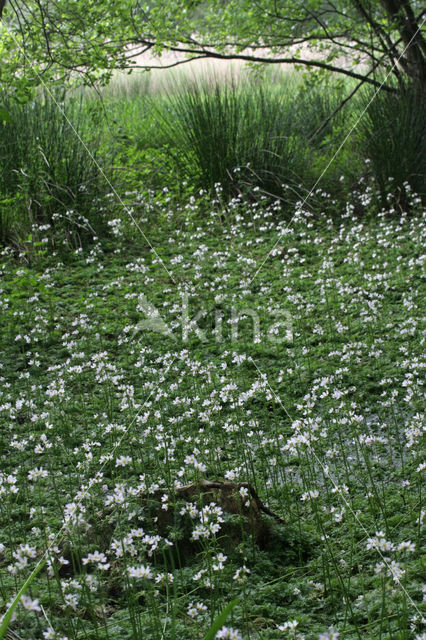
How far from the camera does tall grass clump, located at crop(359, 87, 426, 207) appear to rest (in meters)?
7.32

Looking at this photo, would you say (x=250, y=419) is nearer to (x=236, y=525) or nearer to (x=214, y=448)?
(x=214, y=448)

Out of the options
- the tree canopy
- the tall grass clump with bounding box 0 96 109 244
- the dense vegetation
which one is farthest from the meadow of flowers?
the tree canopy

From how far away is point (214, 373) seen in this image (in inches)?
165

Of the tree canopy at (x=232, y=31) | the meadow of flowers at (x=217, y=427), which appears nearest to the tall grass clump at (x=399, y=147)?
the meadow of flowers at (x=217, y=427)

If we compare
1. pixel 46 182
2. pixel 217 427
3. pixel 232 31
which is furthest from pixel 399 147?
pixel 217 427

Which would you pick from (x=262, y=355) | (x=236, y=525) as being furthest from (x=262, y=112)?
(x=236, y=525)

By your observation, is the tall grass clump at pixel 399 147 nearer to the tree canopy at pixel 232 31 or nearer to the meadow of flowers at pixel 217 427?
the meadow of flowers at pixel 217 427

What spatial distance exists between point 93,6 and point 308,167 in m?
3.14

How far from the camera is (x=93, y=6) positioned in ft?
22.7

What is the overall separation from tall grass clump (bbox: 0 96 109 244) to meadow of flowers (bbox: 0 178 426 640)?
0.26 metres

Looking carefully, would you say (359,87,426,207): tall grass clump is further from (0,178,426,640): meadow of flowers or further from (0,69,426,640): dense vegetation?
(0,178,426,640): meadow of flowers

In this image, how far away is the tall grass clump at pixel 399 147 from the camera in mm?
7320

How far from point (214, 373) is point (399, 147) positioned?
439 centimetres

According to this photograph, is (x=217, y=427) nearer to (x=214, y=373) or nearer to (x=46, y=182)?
(x=214, y=373)
